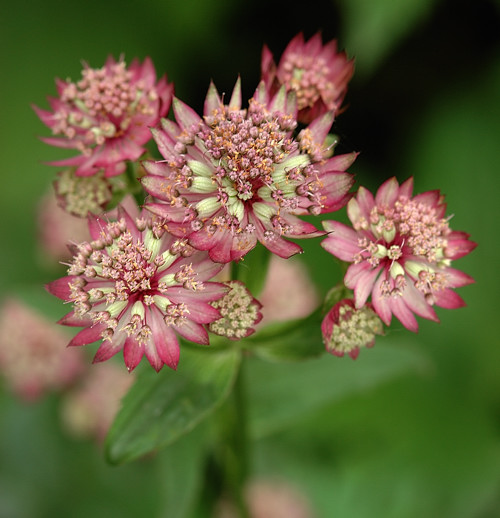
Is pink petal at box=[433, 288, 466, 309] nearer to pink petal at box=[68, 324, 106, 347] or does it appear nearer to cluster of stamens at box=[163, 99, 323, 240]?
cluster of stamens at box=[163, 99, 323, 240]

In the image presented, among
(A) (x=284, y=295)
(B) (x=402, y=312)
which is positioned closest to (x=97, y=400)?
(A) (x=284, y=295)

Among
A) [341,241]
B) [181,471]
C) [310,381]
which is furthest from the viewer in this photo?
[310,381]

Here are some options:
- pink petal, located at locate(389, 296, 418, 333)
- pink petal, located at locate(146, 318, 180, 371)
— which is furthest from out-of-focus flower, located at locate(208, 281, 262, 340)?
pink petal, located at locate(389, 296, 418, 333)

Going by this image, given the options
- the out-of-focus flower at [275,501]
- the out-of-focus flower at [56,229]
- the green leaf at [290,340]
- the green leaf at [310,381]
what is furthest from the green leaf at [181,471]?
the out-of-focus flower at [56,229]

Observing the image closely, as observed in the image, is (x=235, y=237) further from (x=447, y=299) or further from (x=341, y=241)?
(x=447, y=299)

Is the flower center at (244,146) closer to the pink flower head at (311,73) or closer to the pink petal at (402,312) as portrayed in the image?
the pink flower head at (311,73)
